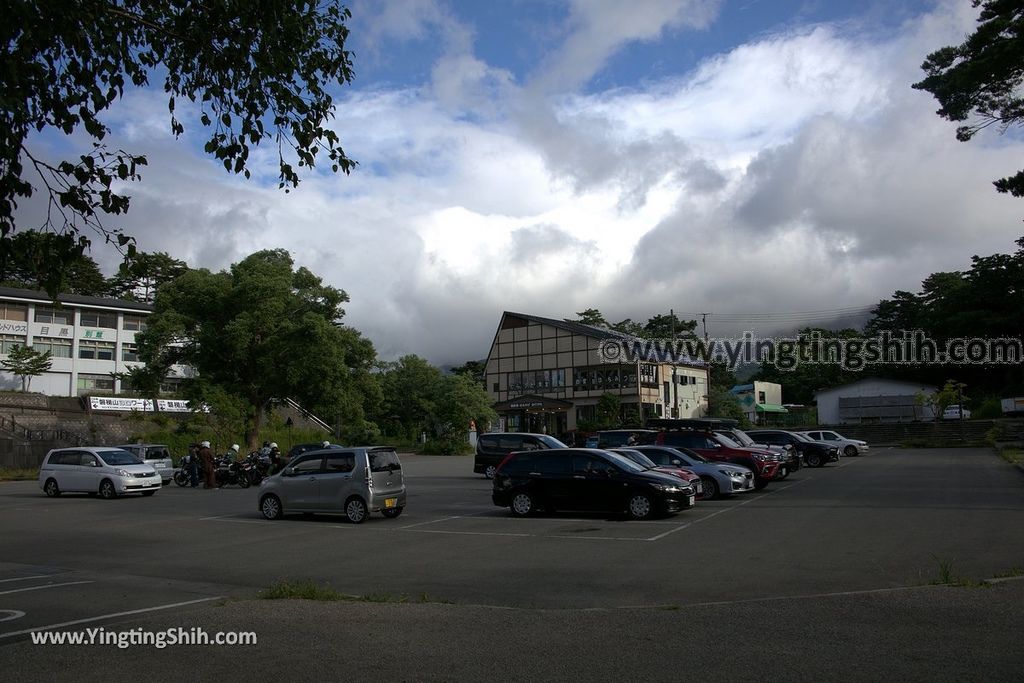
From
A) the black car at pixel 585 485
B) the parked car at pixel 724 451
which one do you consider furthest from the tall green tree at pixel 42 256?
the parked car at pixel 724 451

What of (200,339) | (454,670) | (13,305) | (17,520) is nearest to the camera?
(454,670)

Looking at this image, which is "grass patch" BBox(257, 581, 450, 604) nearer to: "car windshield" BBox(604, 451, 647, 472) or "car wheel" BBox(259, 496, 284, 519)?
"car windshield" BBox(604, 451, 647, 472)

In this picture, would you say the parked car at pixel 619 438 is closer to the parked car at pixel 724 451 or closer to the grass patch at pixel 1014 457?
the parked car at pixel 724 451

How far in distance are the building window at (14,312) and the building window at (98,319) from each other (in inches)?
160

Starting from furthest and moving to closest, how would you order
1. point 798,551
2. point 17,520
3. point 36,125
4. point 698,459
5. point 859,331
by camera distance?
point 859,331
point 698,459
point 17,520
point 798,551
point 36,125

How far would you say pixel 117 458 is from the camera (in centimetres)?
2528

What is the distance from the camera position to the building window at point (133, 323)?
7112 cm

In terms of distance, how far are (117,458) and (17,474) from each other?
51.6 ft

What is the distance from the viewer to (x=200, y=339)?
4762 cm

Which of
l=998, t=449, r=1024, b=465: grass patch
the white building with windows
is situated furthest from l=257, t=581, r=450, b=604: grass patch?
the white building with windows

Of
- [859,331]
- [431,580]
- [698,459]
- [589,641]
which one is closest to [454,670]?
[589,641]

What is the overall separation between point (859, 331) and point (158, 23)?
100383 mm

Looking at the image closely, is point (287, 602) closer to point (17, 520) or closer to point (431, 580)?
point (431, 580)

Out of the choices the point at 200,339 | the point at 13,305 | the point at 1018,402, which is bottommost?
the point at 1018,402
